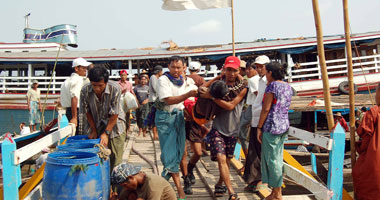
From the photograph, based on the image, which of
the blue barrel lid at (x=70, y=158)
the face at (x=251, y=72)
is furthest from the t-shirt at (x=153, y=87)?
the blue barrel lid at (x=70, y=158)

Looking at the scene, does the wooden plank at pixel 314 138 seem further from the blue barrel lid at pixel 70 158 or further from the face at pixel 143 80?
the face at pixel 143 80

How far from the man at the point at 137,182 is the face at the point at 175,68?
1296mm

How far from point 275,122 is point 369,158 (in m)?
1.07

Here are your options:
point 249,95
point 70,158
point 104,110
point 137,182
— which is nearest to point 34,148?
point 70,158

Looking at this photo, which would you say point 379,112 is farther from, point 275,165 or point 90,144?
point 90,144

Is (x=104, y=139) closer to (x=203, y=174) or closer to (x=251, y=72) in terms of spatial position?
Result: (x=203, y=174)

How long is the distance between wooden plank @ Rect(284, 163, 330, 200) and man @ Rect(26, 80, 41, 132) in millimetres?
11240

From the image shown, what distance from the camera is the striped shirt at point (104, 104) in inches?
Result: 135

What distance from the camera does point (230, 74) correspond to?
12.1 ft

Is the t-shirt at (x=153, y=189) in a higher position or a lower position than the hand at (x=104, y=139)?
lower

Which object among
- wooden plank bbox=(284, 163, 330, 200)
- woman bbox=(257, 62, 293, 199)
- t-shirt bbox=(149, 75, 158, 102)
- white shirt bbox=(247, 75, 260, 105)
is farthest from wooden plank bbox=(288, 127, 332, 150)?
t-shirt bbox=(149, 75, 158, 102)

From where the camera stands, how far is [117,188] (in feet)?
11.0

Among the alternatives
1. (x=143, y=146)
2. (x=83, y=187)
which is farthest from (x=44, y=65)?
(x=83, y=187)

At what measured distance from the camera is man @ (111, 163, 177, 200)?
285 cm
